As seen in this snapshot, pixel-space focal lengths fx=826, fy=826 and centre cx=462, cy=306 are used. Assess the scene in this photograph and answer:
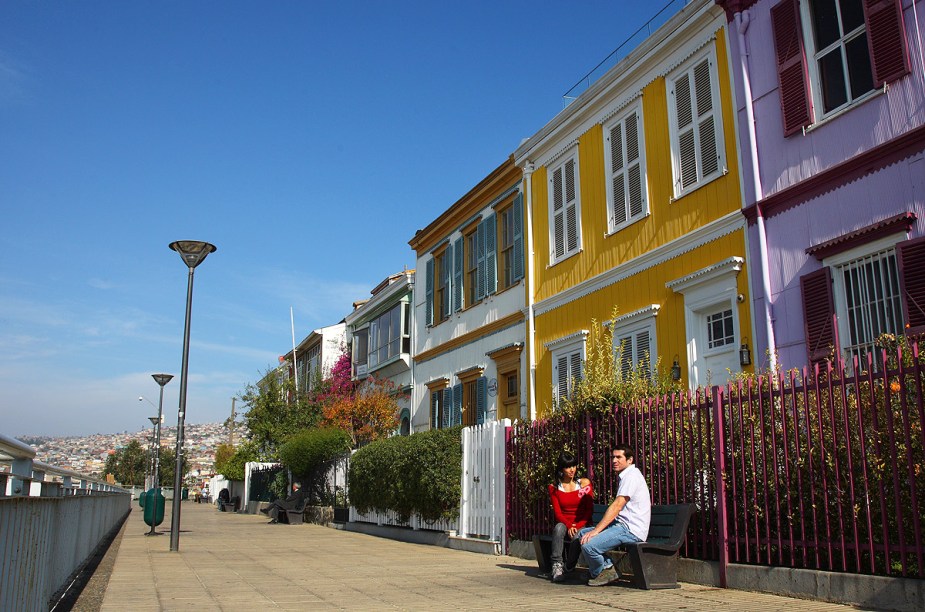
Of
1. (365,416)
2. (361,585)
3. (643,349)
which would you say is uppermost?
(643,349)

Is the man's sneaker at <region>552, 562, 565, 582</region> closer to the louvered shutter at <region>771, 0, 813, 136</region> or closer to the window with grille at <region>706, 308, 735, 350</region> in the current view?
the window with grille at <region>706, 308, 735, 350</region>

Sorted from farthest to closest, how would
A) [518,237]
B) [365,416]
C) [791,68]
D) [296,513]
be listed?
[365,416] < [296,513] < [518,237] < [791,68]

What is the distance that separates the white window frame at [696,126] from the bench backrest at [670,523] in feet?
19.7

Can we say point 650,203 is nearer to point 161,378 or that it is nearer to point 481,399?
point 481,399

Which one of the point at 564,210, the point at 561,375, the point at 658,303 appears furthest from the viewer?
the point at 564,210

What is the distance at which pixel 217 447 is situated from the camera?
58.2 meters

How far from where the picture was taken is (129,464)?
3465 inches

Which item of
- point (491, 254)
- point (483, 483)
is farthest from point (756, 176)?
point (491, 254)

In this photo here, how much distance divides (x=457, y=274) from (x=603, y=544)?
47.9 feet

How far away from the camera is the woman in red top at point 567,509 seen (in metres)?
8.81

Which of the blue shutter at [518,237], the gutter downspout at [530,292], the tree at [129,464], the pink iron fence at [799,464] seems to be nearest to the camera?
the pink iron fence at [799,464]

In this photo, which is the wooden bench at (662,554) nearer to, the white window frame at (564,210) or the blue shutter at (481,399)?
the white window frame at (564,210)

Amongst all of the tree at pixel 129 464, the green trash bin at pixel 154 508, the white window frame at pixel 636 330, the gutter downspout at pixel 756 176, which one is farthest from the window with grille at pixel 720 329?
the tree at pixel 129 464

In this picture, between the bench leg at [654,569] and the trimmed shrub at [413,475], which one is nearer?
the bench leg at [654,569]
